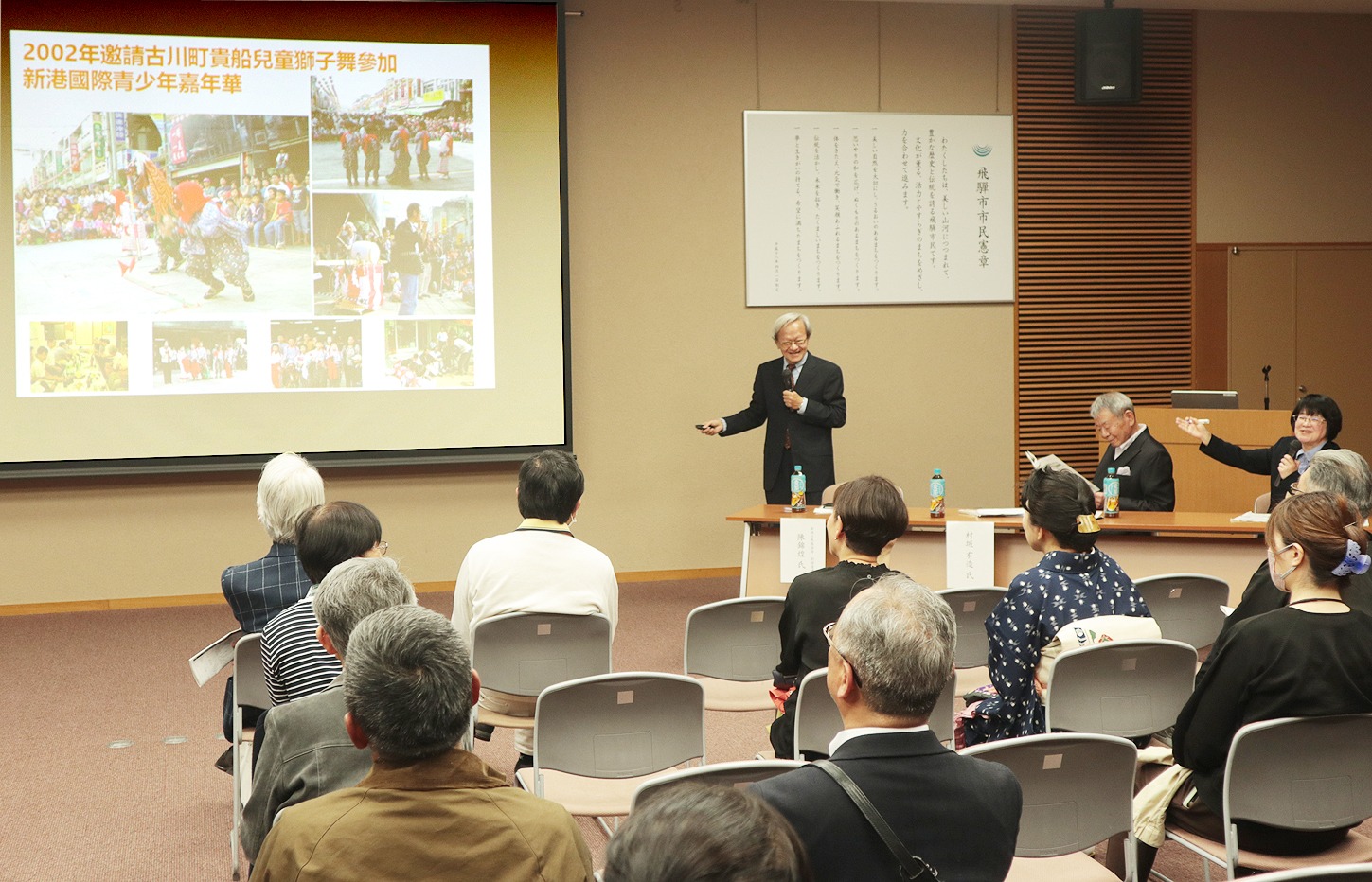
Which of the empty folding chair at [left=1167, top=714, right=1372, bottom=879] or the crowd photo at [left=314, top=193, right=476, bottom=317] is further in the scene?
the crowd photo at [left=314, top=193, right=476, bottom=317]

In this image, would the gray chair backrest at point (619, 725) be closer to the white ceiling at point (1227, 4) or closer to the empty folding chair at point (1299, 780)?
the empty folding chair at point (1299, 780)

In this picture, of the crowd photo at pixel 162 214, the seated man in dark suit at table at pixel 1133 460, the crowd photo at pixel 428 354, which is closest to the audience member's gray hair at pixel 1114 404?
the seated man in dark suit at table at pixel 1133 460

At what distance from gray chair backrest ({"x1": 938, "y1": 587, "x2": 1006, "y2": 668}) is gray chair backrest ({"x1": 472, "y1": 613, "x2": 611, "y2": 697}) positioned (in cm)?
123

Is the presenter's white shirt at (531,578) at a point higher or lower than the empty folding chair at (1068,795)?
higher

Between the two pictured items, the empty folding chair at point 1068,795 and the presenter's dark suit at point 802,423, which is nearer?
the empty folding chair at point 1068,795

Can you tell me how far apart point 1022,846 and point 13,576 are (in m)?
6.56

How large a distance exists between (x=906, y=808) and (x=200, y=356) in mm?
6302

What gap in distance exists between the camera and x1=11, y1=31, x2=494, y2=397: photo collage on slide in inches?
273

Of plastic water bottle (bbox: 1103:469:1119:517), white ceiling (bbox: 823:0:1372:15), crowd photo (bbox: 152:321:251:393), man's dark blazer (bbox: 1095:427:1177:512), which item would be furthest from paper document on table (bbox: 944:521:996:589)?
crowd photo (bbox: 152:321:251:393)

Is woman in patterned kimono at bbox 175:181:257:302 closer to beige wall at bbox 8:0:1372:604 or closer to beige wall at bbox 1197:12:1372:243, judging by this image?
beige wall at bbox 8:0:1372:604

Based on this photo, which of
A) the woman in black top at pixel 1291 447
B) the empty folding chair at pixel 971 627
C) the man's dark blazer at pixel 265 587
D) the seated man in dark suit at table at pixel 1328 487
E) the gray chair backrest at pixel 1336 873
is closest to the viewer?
the gray chair backrest at pixel 1336 873

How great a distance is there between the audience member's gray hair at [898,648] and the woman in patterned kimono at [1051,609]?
4.24 feet

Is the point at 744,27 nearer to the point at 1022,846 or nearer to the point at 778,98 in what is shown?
the point at 778,98

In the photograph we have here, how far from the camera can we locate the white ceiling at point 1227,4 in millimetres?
8289
